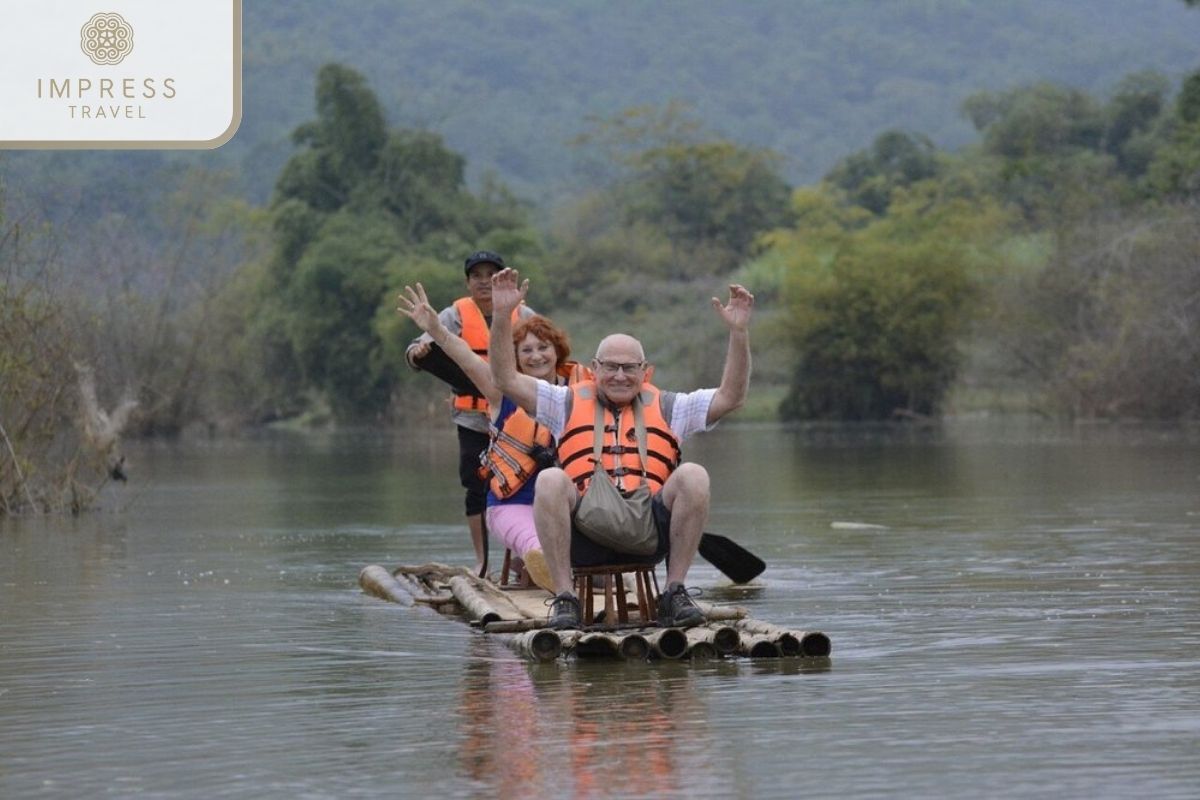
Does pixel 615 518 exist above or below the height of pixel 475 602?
above

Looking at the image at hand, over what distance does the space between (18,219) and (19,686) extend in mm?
12244

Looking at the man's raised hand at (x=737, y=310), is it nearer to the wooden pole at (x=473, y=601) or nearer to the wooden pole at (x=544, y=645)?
the wooden pole at (x=544, y=645)

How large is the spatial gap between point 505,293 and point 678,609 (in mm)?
1553

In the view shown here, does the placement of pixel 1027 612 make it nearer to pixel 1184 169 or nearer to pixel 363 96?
pixel 1184 169

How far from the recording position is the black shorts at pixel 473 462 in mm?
13773

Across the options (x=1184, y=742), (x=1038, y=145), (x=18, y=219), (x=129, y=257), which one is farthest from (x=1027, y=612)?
(x=1038, y=145)

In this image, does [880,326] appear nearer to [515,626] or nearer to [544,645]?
[515,626]

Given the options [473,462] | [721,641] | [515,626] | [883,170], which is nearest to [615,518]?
[721,641]

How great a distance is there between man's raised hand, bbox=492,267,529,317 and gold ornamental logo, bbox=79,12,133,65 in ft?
40.6

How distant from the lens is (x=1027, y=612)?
39.2 ft

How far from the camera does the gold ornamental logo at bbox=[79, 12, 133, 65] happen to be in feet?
72.6

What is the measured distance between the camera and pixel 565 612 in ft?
34.6

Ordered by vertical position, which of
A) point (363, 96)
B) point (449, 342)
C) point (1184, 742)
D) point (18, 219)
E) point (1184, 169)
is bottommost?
point (1184, 742)

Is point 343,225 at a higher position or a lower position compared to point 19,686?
higher
